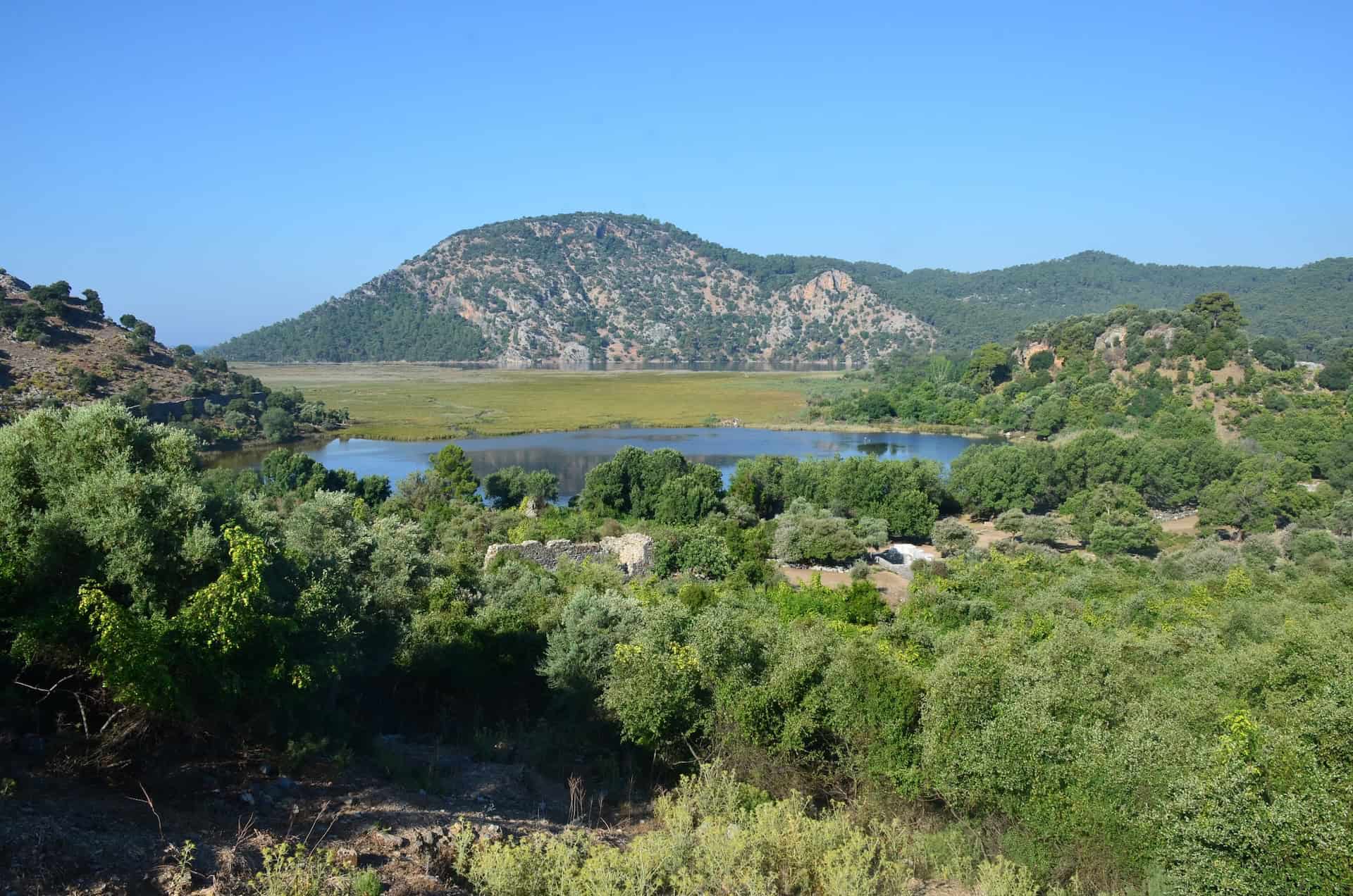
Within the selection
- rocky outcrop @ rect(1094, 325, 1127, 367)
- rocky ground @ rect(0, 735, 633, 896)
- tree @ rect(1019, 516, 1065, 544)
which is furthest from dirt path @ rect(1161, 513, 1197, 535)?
rocky ground @ rect(0, 735, 633, 896)

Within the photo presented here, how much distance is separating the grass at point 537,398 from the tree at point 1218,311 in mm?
37059

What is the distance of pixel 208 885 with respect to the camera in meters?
6.45

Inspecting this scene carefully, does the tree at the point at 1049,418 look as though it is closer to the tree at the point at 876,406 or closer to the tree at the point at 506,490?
the tree at the point at 876,406

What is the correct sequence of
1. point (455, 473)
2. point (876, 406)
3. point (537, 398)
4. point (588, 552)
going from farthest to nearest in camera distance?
point (537, 398)
point (876, 406)
point (455, 473)
point (588, 552)

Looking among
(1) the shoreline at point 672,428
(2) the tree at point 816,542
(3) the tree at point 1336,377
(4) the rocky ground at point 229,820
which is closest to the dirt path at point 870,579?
(2) the tree at point 816,542

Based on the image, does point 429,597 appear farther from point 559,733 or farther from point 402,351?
point 402,351

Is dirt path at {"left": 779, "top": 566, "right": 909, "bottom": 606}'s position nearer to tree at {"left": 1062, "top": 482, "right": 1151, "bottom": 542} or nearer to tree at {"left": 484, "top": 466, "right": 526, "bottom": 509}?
tree at {"left": 1062, "top": 482, "right": 1151, "bottom": 542}

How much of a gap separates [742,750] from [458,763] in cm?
382

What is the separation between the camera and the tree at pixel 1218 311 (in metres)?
74.6

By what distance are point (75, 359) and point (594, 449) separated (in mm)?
38700

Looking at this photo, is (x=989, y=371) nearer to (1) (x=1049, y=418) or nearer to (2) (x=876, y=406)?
(2) (x=876, y=406)

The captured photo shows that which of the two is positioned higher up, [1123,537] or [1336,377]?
[1336,377]

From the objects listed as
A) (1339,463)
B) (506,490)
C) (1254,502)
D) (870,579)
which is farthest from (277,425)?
(1339,463)

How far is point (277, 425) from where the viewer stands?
69062 millimetres
